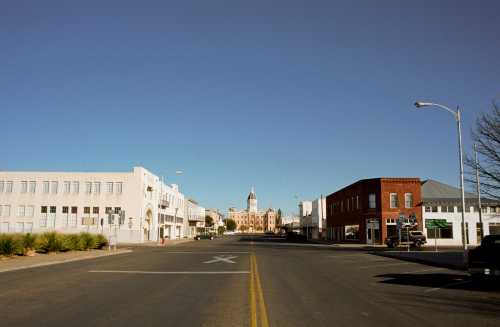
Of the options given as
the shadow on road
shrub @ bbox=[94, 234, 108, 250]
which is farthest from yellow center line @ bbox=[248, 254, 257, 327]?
shrub @ bbox=[94, 234, 108, 250]

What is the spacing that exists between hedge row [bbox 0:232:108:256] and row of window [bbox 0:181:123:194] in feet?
84.4

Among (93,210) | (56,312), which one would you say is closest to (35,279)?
(56,312)

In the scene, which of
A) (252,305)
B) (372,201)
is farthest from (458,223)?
(252,305)

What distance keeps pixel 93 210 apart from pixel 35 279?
53782 millimetres

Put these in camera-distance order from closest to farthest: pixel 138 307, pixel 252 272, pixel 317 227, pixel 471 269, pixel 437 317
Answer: pixel 437 317, pixel 138 307, pixel 471 269, pixel 252 272, pixel 317 227

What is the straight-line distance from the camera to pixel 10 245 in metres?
28.9

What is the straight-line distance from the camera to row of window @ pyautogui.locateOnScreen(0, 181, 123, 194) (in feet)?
229

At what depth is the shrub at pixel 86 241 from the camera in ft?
129

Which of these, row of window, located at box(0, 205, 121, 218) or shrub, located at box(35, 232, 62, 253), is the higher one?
row of window, located at box(0, 205, 121, 218)

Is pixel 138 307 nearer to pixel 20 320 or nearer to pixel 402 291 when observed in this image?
pixel 20 320

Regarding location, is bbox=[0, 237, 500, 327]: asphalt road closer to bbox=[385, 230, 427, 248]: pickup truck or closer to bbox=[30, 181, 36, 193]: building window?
bbox=[385, 230, 427, 248]: pickup truck

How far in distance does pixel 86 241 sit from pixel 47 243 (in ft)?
18.1

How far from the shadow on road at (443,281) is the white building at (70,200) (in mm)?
53613

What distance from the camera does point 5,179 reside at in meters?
71.1
